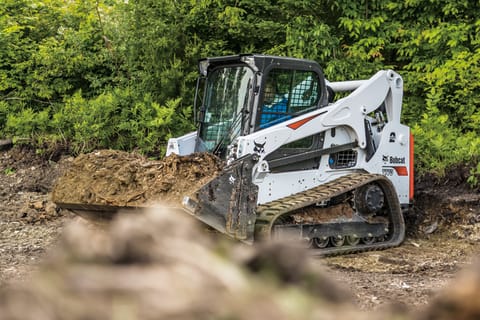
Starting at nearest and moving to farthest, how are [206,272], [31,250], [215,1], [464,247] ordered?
[206,272]
[31,250]
[464,247]
[215,1]

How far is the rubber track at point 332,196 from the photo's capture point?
22.8 feet

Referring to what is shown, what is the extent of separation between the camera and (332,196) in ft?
24.9

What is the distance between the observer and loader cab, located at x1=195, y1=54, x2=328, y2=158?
24.5 feet

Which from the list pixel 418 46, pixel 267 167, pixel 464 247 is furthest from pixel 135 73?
pixel 464 247

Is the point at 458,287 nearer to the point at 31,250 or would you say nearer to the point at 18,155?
the point at 31,250

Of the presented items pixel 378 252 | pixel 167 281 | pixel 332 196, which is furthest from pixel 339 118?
pixel 167 281

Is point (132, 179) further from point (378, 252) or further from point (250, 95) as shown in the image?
point (378, 252)

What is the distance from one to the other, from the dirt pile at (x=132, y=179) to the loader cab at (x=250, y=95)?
3.20 ft

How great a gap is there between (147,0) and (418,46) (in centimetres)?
509

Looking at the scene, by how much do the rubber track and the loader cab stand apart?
2.99 feet

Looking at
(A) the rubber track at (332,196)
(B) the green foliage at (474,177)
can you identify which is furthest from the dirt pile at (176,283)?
(B) the green foliage at (474,177)

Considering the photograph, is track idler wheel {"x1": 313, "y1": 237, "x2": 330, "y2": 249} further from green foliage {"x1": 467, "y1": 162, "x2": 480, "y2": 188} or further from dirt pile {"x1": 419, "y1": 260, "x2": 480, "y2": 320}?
dirt pile {"x1": 419, "y1": 260, "x2": 480, "y2": 320}

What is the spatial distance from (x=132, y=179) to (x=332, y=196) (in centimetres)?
229

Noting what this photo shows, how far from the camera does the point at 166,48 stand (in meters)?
11.9
